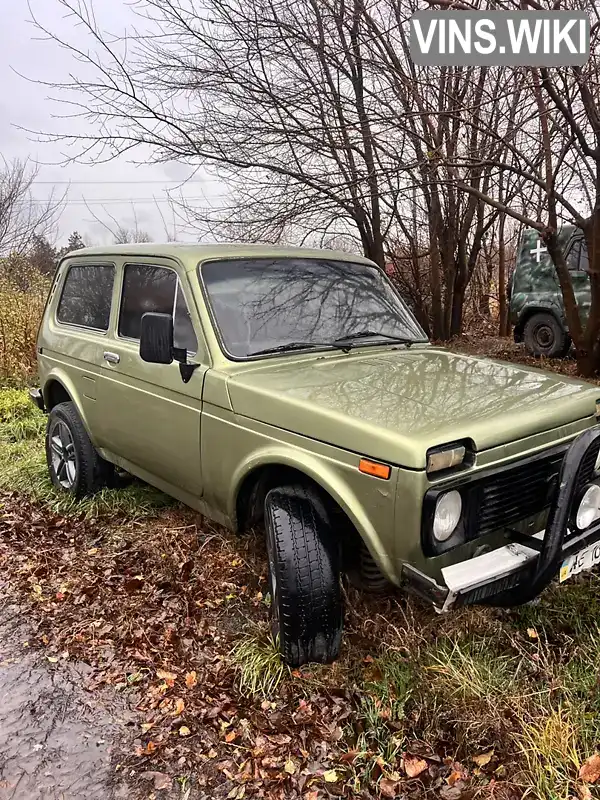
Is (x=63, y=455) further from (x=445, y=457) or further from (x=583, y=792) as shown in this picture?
(x=583, y=792)

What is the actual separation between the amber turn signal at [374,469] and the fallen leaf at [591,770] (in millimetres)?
1261

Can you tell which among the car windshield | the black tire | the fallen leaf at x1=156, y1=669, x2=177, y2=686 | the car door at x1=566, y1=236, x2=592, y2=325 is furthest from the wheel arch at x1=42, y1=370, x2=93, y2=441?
the car door at x1=566, y1=236, x2=592, y2=325

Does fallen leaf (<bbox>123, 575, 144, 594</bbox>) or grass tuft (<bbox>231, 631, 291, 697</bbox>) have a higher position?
grass tuft (<bbox>231, 631, 291, 697</bbox>)

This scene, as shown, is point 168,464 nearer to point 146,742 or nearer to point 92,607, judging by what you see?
point 92,607

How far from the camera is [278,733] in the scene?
2.57 meters

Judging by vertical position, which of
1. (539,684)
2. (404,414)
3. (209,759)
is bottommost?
(209,759)

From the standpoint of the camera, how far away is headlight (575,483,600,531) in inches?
106

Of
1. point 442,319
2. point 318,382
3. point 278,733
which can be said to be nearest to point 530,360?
point 442,319

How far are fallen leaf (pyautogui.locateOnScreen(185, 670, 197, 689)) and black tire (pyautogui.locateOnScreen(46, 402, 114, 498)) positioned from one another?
2.10 meters

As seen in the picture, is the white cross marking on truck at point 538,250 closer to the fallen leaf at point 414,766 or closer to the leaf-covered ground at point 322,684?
the leaf-covered ground at point 322,684

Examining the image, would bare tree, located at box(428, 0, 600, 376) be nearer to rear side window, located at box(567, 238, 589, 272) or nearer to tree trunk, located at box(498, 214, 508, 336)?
rear side window, located at box(567, 238, 589, 272)

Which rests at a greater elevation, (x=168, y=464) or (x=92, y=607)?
(x=168, y=464)

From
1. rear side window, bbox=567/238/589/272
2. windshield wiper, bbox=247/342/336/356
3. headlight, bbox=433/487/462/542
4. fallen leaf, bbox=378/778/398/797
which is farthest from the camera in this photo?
rear side window, bbox=567/238/589/272

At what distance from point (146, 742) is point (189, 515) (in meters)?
1.99
